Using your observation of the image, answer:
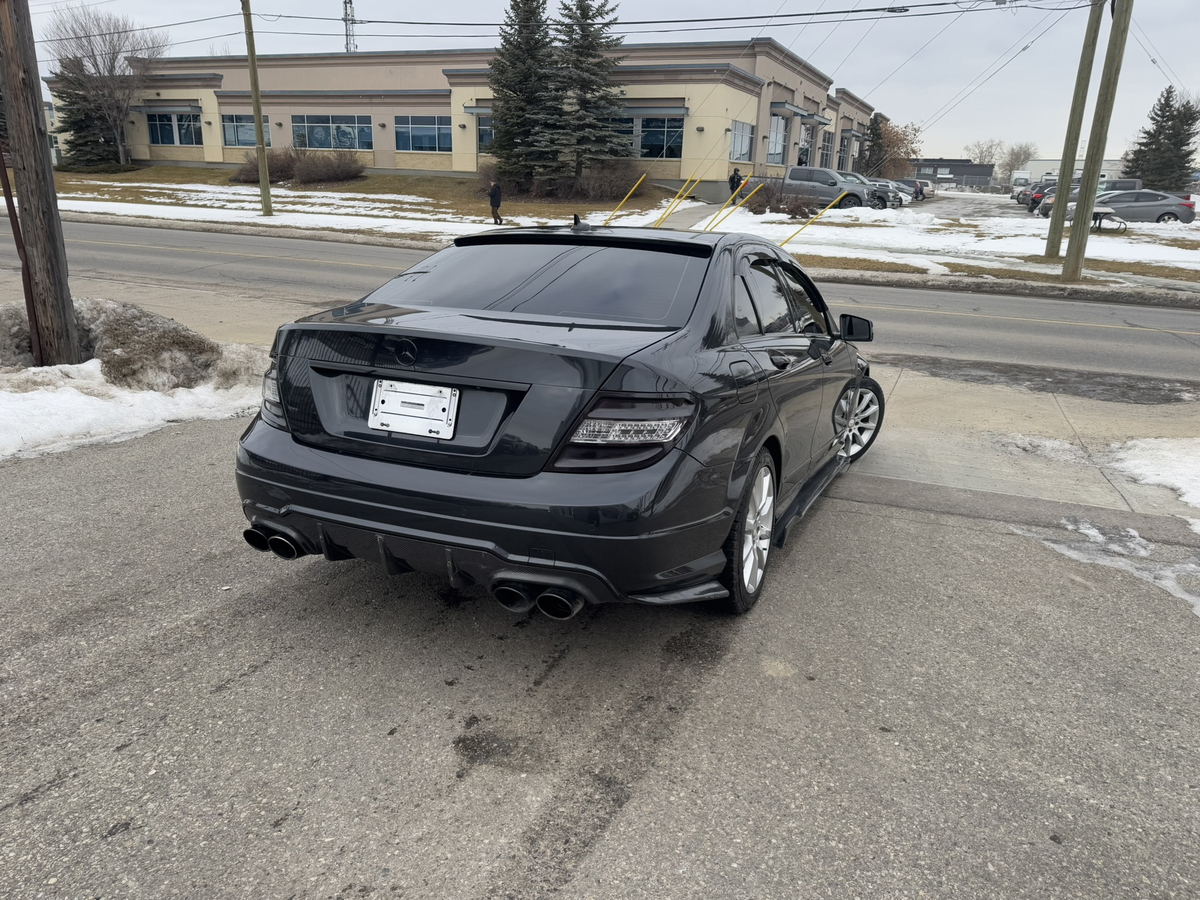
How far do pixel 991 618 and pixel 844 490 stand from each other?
178cm

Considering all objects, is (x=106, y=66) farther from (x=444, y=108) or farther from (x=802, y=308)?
(x=802, y=308)

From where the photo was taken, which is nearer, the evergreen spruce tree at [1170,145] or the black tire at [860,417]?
the black tire at [860,417]

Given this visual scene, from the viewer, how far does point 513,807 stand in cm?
245

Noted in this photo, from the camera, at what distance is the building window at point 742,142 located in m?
43.9

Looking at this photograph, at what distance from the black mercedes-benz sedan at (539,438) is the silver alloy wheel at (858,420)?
1.68 meters

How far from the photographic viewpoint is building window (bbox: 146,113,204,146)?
55.2 m

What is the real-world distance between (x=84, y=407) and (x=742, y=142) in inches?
1740

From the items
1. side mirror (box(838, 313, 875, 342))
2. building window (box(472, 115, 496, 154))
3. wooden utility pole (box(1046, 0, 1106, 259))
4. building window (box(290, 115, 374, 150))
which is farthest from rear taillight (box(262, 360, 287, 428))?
building window (box(290, 115, 374, 150))

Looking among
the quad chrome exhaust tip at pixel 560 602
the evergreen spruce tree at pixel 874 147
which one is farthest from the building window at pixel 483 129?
the quad chrome exhaust tip at pixel 560 602

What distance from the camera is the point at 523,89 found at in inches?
1569

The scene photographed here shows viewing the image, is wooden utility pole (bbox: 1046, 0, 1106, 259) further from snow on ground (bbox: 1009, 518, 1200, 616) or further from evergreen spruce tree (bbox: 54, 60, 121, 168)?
evergreen spruce tree (bbox: 54, 60, 121, 168)

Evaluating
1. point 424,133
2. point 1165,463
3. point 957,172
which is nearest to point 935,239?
point 1165,463

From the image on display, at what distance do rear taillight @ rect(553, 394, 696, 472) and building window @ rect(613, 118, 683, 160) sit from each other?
42418mm

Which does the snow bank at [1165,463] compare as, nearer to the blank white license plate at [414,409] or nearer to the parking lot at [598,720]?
the parking lot at [598,720]
